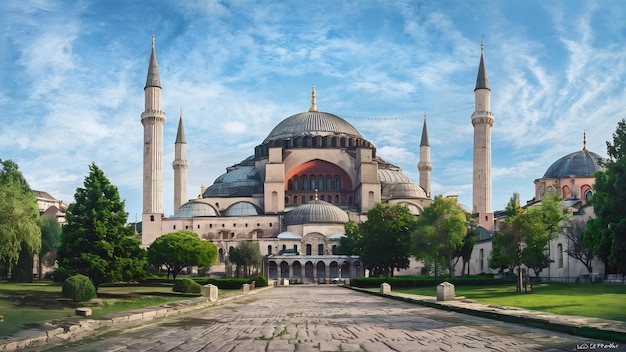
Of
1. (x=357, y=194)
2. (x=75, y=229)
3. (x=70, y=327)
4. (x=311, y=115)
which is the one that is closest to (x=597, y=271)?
(x=75, y=229)

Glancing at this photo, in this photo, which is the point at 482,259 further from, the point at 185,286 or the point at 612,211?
the point at 185,286

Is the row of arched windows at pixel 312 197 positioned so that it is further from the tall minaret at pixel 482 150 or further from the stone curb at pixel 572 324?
the stone curb at pixel 572 324

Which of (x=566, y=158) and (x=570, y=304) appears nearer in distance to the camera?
(x=570, y=304)

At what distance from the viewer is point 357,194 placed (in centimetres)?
9288

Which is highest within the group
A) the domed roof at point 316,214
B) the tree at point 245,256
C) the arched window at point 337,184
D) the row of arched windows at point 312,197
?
the arched window at point 337,184

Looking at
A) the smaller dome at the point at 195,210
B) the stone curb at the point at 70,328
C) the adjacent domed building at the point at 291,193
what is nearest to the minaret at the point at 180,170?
the adjacent domed building at the point at 291,193

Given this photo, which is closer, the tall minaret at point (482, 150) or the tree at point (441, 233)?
the tree at point (441, 233)

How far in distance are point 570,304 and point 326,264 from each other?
56.1 metres

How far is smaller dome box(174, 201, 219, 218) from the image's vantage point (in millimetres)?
87562

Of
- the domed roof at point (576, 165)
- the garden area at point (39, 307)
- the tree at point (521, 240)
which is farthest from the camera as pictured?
the domed roof at point (576, 165)

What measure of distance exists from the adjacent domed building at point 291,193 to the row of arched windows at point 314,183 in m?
0.14

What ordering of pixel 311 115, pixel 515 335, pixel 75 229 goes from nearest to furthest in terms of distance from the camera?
pixel 515 335 → pixel 75 229 → pixel 311 115

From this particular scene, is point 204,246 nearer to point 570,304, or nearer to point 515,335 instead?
point 570,304

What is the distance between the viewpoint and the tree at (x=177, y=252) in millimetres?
60500
